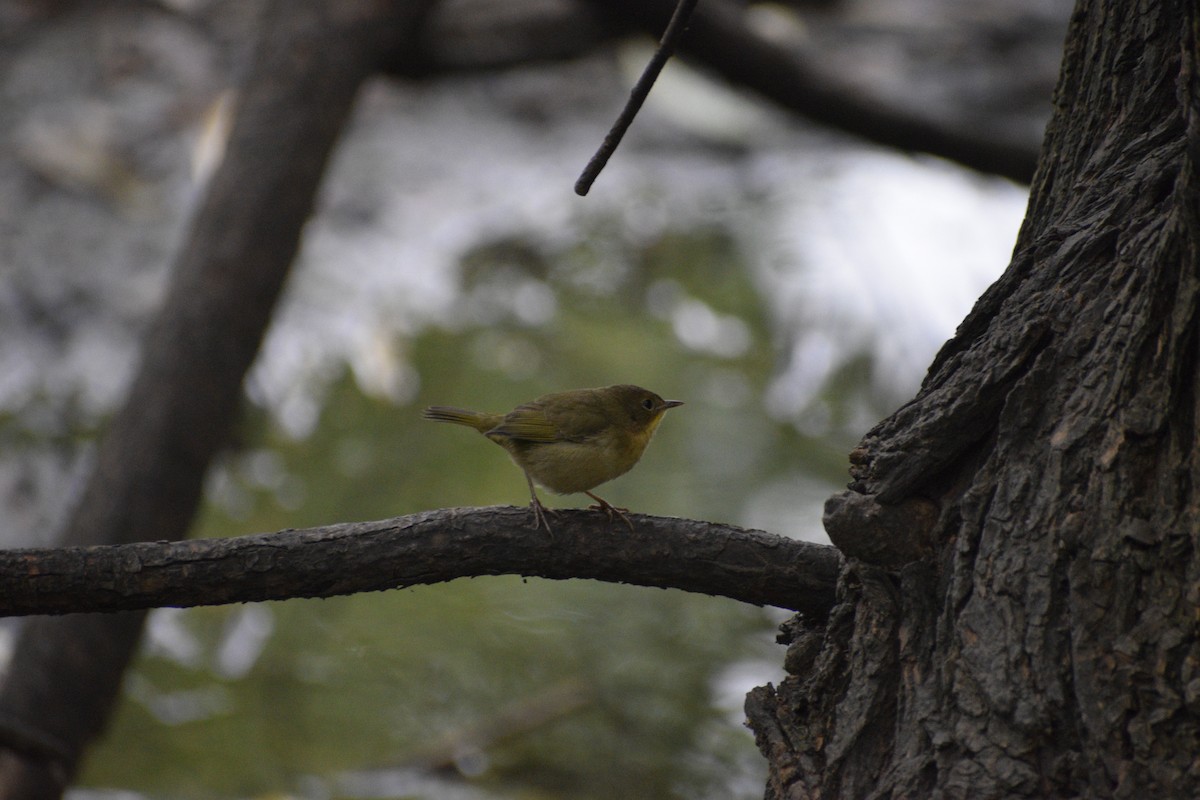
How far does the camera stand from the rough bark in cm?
398

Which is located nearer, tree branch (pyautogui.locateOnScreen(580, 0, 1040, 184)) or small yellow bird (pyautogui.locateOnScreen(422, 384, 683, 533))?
small yellow bird (pyautogui.locateOnScreen(422, 384, 683, 533))

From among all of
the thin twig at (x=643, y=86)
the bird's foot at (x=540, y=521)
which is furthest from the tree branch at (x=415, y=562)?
the thin twig at (x=643, y=86)

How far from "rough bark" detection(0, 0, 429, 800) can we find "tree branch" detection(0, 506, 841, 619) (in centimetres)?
170

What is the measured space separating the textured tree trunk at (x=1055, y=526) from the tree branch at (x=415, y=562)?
18 cm

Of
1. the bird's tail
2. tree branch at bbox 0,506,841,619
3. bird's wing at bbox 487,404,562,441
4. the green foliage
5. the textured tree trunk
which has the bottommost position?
the green foliage

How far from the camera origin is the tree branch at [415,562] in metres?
2.06

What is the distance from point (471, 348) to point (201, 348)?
1.19 m

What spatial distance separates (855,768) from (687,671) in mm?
2320

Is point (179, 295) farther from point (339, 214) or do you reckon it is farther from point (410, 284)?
point (339, 214)

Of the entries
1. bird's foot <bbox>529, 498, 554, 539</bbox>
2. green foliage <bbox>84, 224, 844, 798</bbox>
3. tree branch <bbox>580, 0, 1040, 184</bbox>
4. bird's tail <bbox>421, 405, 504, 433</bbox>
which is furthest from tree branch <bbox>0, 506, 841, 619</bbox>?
tree branch <bbox>580, 0, 1040, 184</bbox>

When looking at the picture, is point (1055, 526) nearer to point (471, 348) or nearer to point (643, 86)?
point (643, 86)

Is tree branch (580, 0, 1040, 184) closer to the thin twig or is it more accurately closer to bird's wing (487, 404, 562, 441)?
bird's wing (487, 404, 562, 441)

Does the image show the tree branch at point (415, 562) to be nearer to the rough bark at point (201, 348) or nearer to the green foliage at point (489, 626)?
the rough bark at point (201, 348)

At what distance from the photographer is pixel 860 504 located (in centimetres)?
197
